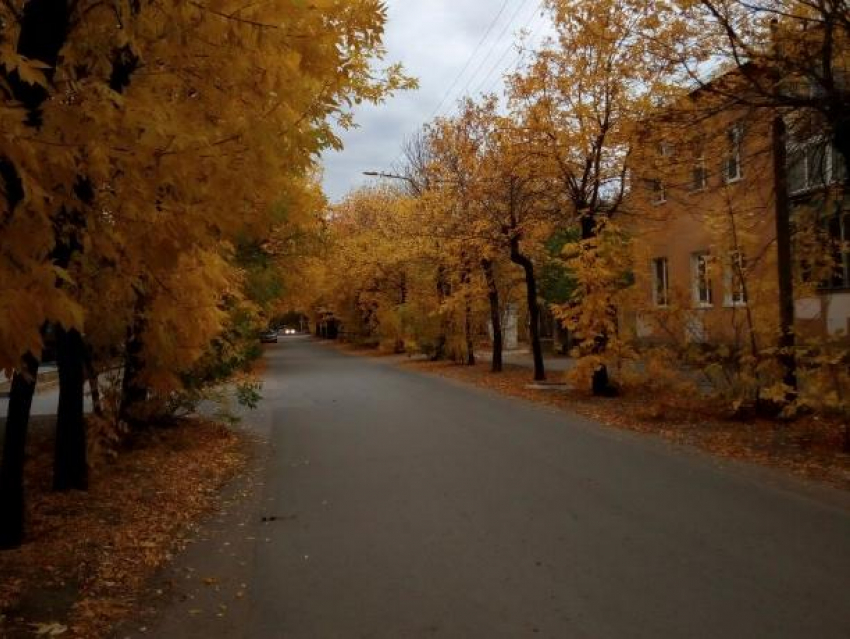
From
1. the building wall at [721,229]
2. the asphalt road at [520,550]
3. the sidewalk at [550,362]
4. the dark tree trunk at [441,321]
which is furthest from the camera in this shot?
the dark tree trunk at [441,321]

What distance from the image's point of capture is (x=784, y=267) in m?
12.0

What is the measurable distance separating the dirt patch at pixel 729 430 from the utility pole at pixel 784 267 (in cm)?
65

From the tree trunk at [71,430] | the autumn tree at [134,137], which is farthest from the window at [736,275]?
the tree trunk at [71,430]

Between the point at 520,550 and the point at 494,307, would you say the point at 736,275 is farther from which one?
the point at 494,307

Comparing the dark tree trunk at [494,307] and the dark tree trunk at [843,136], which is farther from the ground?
the dark tree trunk at [843,136]

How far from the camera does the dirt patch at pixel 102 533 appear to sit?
4762mm

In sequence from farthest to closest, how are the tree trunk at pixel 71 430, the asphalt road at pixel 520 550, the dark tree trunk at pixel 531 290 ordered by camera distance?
the dark tree trunk at pixel 531 290
the tree trunk at pixel 71 430
the asphalt road at pixel 520 550

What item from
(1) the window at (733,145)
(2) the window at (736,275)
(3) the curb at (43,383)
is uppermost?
(1) the window at (733,145)

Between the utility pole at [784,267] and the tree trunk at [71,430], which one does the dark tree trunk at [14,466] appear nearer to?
the tree trunk at [71,430]

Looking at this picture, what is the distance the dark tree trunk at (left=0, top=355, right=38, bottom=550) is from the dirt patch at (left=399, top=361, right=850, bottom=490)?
762 centimetres

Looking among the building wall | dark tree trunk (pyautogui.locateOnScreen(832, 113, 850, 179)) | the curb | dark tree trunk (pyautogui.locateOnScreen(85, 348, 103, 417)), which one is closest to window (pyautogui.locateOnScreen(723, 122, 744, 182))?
the building wall

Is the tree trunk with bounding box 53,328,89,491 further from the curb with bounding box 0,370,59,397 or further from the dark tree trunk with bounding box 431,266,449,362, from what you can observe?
the dark tree trunk with bounding box 431,266,449,362

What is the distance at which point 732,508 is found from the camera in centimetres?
→ 717

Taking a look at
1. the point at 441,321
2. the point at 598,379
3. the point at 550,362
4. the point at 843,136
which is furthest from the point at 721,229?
the point at 441,321
